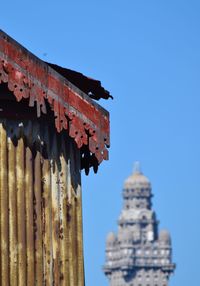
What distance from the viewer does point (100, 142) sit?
14.0m

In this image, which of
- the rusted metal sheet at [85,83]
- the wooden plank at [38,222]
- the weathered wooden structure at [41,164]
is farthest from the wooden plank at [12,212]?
the rusted metal sheet at [85,83]

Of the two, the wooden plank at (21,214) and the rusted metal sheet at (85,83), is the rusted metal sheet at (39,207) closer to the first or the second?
the wooden plank at (21,214)

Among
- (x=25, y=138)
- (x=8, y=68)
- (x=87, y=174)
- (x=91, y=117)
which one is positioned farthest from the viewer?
(x=87, y=174)

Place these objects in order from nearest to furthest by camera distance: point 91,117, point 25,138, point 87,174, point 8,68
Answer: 1. point 8,68
2. point 25,138
3. point 91,117
4. point 87,174

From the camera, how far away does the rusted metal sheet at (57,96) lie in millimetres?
12031

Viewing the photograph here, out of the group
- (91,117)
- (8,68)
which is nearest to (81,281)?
(91,117)

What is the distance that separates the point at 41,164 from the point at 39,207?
0.43 m

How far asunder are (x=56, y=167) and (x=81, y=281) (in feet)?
3.66

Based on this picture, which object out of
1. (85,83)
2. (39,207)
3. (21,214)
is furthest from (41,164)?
(85,83)

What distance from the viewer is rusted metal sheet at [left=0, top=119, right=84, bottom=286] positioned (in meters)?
12.4

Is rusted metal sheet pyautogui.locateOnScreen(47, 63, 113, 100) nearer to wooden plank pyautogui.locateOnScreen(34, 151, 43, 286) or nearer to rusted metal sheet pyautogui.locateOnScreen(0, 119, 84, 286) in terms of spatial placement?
rusted metal sheet pyautogui.locateOnScreen(0, 119, 84, 286)

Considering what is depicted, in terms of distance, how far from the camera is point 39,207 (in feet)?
42.5

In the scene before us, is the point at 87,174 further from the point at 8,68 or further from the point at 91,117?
the point at 8,68

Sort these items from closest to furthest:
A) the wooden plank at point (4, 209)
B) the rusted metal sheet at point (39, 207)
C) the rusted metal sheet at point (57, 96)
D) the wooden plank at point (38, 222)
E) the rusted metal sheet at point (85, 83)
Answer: the rusted metal sheet at point (57, 96)
the wooden plank at point (4, 209)
the rusted metal sheet at point (39, 207)
the wooden plank at point (38, 222)
the rusted metal sheet at point (85, 83)
